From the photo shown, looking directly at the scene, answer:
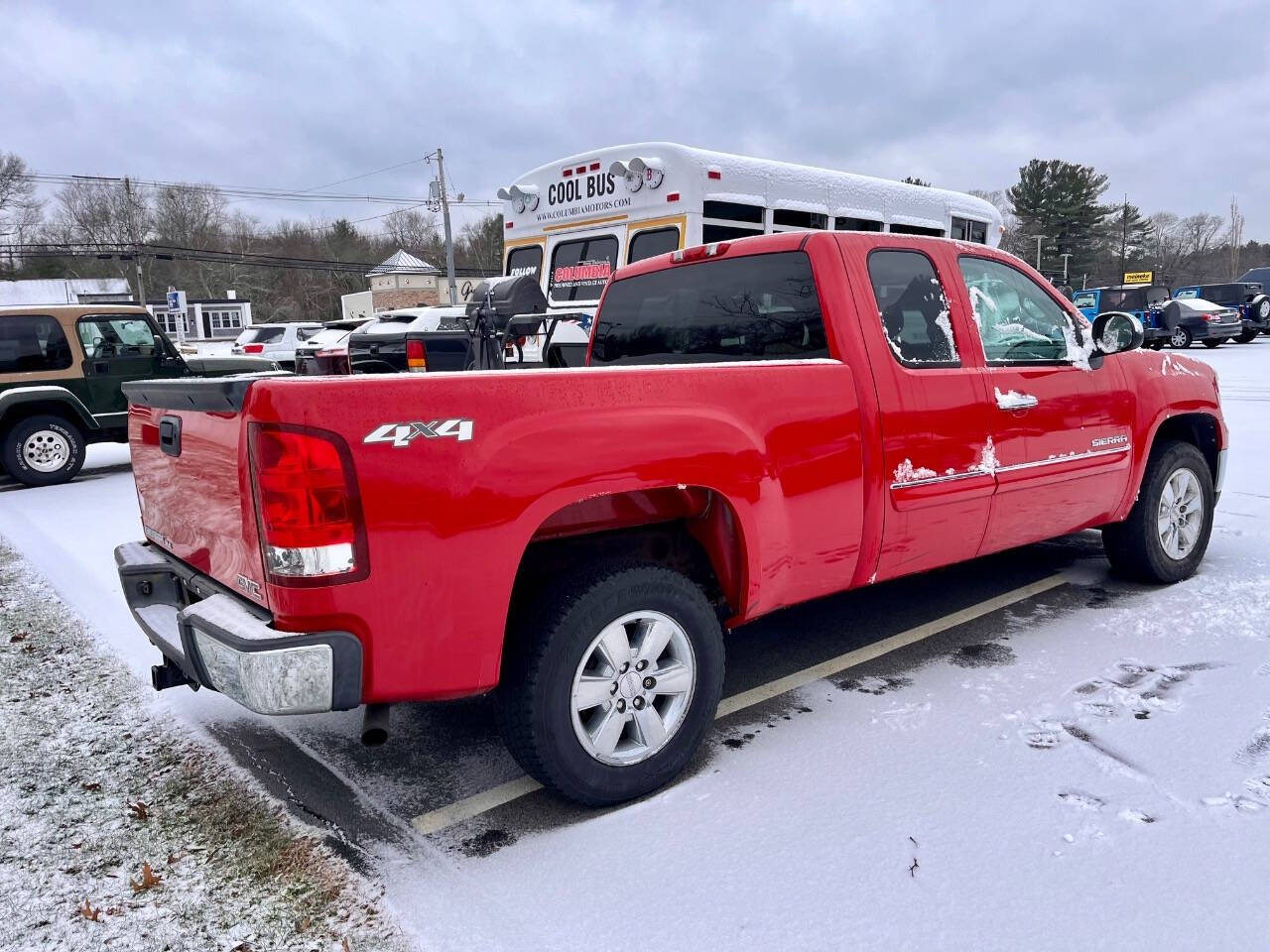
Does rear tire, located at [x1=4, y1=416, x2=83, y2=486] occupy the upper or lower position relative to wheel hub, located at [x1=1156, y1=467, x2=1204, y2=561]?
upper

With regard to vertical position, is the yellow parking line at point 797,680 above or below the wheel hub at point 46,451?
below

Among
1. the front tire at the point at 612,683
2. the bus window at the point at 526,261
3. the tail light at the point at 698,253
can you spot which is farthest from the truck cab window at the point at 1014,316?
the bus window at the point at 526,261

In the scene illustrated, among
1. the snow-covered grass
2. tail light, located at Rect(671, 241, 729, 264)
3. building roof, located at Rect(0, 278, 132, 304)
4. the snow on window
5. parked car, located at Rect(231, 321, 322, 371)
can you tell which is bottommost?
the snow-covered grass

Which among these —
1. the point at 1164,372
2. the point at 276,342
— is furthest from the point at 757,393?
the point at 276,342

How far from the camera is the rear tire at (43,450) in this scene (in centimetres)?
971

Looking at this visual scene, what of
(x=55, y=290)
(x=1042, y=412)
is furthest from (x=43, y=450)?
(x=55, y=290)

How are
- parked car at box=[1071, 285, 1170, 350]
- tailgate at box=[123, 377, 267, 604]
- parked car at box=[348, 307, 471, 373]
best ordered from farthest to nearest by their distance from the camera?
parked car at box=[1071, 285, 1170, 350] → parked car at box=[348, 307, 471, 373] → tailgate at box=[123, 377, 267, 604]

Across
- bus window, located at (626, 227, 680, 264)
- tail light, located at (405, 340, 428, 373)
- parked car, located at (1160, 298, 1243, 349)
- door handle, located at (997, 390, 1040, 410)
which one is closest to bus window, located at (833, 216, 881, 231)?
bus window, located at (626, 227, 680, 264)

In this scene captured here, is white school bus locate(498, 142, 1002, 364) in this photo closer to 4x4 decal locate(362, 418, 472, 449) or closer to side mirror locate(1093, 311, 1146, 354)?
side mirror locate(1093, 311, 1146, 354)

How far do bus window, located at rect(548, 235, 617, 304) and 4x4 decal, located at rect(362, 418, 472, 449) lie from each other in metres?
6.87

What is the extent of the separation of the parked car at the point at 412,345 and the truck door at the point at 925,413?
650 centimetres

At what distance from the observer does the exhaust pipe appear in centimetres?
249

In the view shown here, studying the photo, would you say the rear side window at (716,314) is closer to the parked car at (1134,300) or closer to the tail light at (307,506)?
the tail light at (307,506)

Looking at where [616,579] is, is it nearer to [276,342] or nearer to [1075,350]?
[1075,350]
